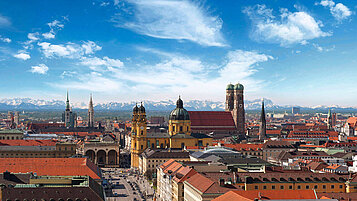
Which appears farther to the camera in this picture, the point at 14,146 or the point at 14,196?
the point at 14,146

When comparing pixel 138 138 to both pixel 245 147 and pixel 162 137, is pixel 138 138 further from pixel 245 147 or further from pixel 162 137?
pixel 245 147

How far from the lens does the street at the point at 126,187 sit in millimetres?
122137

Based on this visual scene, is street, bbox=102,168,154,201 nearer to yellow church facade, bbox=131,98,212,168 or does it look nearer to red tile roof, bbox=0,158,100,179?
red tile roof, bbox=0,158,100,179

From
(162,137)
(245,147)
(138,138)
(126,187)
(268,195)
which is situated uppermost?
(162,137)

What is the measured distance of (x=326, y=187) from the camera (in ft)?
303

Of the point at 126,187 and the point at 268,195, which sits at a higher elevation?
the point at 268,195

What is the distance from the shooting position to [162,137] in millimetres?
188625

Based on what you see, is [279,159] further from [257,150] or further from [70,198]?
[70,198]

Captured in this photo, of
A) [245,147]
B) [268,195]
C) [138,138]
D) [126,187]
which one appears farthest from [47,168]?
[245,147]

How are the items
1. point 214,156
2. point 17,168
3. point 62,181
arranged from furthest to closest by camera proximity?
point 214,156 < point 17,168 < point 62,181

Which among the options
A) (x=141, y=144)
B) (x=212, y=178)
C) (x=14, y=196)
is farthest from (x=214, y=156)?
(x=14, y=196)

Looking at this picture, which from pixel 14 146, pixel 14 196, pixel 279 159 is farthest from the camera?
pixel 14 146

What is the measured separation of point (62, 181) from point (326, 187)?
150ft

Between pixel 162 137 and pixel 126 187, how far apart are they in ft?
175
